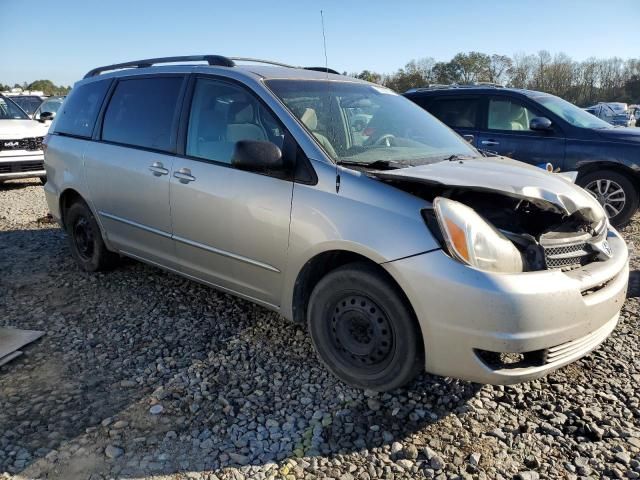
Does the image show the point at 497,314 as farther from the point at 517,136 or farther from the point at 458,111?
the point at 458,111

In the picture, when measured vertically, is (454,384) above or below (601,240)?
below

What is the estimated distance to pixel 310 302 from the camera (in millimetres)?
2953

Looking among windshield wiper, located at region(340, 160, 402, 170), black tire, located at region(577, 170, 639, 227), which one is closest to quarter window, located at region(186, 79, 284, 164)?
windshield wiper, located at region(340, 160, 402, 170)

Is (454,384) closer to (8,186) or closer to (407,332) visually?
(407,332)

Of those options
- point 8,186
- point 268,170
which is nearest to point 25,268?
point 268,170

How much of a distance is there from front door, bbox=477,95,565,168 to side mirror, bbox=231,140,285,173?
186 inches

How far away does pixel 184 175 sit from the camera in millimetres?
3471

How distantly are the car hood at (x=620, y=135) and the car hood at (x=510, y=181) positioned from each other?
3.97 metres

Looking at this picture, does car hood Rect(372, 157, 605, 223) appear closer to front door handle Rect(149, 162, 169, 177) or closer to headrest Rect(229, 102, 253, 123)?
headrest Rect(229, 102, 253, 123)

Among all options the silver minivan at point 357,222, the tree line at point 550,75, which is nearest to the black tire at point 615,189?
the silver minivan at point 357,222

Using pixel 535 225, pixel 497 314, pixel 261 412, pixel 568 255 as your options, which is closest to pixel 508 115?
pixel 535 225

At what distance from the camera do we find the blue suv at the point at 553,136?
248 inches

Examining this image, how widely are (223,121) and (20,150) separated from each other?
7.40 meters

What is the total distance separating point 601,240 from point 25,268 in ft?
16.3
